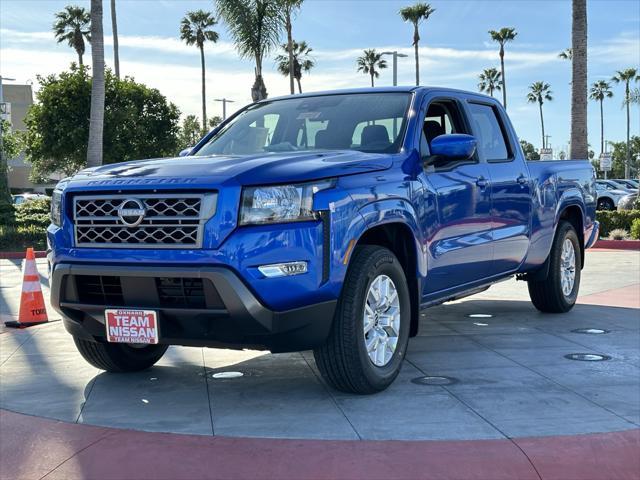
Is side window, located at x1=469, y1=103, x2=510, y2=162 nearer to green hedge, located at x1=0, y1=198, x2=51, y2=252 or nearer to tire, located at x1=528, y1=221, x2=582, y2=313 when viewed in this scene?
tire, located at x1=528, y1=221, x2=582, y2=313

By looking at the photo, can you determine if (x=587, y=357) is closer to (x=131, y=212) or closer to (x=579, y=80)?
(x=131, y=212)

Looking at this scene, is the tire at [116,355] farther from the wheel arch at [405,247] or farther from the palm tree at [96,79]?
the palm tree at [96,79]

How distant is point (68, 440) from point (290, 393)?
143cm

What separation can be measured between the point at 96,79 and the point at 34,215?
632cm

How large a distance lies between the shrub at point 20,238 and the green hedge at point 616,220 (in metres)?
13.6

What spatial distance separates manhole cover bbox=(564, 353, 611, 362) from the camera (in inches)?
238

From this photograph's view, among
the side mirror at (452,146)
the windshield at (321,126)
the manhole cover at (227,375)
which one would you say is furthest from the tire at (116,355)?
the side mirror at (452,146)

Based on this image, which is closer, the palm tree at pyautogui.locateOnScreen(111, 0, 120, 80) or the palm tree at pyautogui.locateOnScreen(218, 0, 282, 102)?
the palm tree at pyautogui.locateOnScreen(218, 0, 282, 102)

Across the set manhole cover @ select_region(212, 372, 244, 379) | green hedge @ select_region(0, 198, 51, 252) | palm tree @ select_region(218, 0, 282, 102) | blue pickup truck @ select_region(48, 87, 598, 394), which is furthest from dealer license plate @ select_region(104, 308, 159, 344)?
palm tree @ select_region(218, 0, 282, 102)

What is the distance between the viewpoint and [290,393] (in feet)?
16.7

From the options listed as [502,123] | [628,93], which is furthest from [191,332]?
[628,93]

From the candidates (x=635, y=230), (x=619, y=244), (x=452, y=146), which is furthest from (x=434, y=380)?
(x=635, y=230)

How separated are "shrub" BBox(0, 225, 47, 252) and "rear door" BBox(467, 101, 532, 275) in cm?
1461

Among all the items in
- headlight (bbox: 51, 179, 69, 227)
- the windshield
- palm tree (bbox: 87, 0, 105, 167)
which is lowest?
headlight (bbox: 51, 179, 69, 227)
